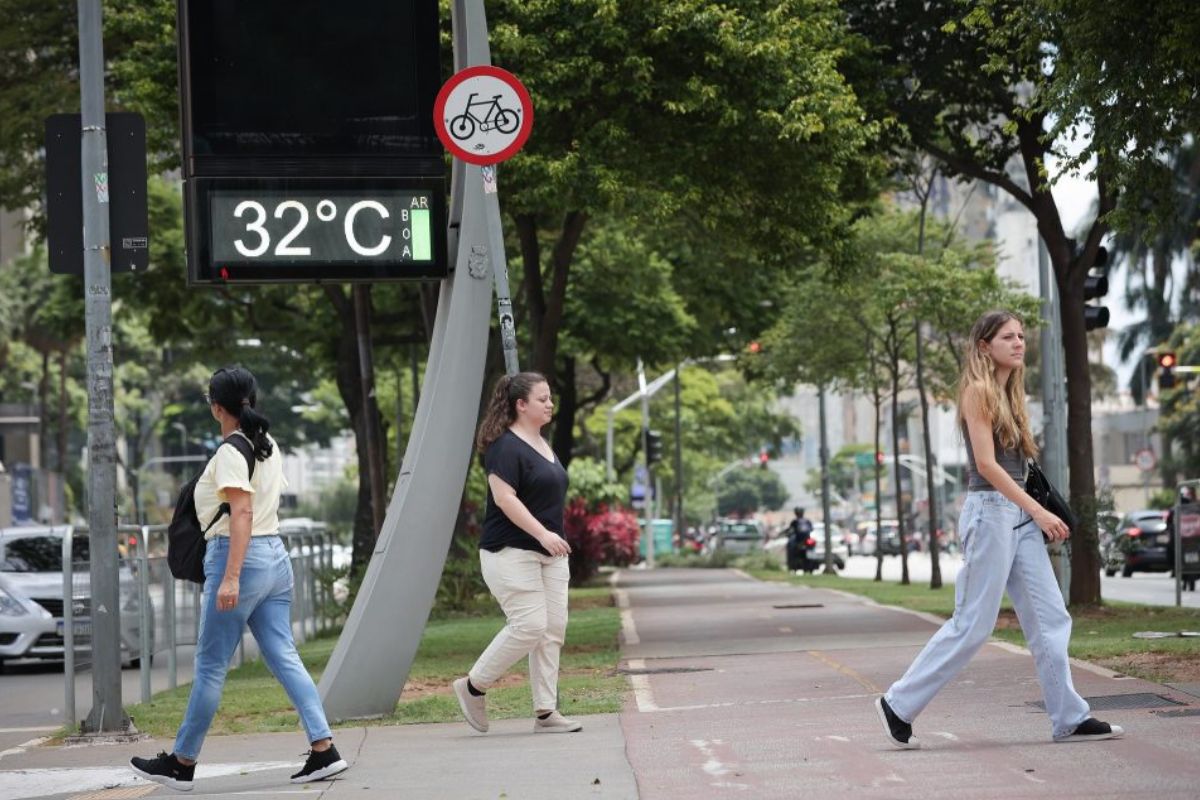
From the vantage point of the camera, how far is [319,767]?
28.0 ft

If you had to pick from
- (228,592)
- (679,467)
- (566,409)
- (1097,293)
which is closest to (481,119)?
(228,592)

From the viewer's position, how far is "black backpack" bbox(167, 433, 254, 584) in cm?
855

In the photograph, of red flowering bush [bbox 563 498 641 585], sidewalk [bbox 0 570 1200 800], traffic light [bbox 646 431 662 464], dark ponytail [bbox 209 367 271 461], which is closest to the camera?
sidewalk [bbox 0 570 1200 800]

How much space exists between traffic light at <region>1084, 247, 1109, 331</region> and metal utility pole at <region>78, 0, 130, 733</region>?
10.4 meters

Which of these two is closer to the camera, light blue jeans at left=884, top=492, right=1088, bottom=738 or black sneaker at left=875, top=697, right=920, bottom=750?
light blue jeans at left=884, top=492, right=1088, bottom=738

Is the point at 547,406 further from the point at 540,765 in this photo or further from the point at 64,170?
the point at 64,170

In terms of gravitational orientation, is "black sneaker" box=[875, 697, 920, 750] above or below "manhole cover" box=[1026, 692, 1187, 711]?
above

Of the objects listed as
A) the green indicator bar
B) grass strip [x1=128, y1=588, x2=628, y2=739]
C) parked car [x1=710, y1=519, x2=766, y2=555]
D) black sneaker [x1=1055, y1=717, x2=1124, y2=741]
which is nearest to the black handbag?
black sneaker [x1=1055, y1=717, x2=1124, y2=741]

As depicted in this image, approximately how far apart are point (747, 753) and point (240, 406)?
8.59ft

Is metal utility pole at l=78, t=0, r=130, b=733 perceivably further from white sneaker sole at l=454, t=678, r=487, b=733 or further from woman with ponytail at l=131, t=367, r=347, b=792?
woman with ponytail at l=131, t=367, r=347, b=792

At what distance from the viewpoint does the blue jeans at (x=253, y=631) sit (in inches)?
335

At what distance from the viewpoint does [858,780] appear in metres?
7.74

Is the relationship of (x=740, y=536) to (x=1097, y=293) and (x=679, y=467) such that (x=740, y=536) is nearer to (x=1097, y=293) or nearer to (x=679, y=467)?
(x=679, y=467)

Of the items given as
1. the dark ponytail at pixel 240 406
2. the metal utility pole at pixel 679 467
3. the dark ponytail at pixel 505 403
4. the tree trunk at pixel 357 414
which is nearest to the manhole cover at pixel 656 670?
the dark ponytail at pixel 505 403
